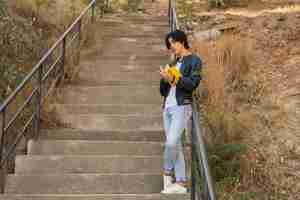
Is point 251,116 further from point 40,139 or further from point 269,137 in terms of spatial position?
point 40,139

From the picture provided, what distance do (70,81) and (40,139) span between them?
6.47 ft

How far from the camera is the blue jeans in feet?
Result: 19.5

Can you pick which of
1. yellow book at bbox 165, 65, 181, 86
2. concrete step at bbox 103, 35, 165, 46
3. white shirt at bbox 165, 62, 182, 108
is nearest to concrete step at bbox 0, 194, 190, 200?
white shirt at bbox 165, 62, 182, 108

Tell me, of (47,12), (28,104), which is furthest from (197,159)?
(47,12)

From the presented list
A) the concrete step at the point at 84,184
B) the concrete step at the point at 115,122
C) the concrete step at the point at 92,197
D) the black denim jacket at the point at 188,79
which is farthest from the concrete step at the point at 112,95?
the concrete step at the point at 92,197

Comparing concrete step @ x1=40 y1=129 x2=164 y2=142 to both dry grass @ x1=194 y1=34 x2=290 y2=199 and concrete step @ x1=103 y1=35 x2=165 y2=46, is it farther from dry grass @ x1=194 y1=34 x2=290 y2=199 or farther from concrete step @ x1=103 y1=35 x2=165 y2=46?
concrete step @ x1=103 y1=35 x2=165 y2=46

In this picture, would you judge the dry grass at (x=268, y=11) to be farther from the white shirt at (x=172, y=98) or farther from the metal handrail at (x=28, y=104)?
the white shirt at (x=172, y=98)

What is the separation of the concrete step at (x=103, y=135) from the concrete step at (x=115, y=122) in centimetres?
38

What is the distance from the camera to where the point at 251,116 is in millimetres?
8227

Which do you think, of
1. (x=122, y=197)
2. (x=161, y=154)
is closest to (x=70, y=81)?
(x=161, y=154)

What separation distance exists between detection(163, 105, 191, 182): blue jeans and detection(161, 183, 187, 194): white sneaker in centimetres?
7

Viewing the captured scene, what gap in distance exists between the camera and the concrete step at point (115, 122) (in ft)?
26.2

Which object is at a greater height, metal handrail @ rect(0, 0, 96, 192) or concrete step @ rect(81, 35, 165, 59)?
concrete step @ rect(81, 35, 165, 59)

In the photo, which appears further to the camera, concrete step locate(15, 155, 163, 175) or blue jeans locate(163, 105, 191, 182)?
concrete step locate(15, 155, 163, 175)
